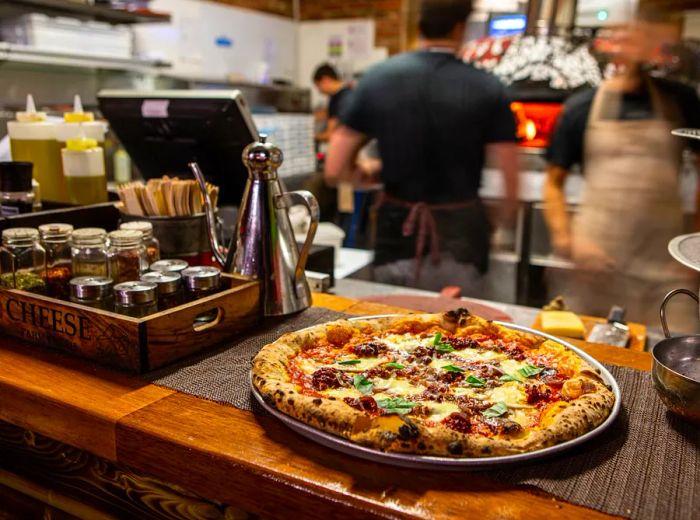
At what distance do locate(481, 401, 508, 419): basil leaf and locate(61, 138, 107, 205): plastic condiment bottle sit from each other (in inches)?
54.1

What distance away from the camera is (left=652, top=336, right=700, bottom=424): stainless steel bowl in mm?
964

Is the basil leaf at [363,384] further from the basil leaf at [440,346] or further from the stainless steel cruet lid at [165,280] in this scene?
the stainless steel cruet lid at [165,280]

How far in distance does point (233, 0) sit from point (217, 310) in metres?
5.36

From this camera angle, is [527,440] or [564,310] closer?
[527,440]

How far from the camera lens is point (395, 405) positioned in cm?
103

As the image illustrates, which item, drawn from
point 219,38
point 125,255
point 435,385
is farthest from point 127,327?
point 219,38

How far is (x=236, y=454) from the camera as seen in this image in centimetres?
92

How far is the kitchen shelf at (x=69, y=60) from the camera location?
358cm

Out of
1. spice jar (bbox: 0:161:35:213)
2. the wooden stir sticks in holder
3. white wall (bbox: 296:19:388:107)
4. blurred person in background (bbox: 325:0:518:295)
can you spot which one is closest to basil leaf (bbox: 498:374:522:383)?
the wooden stir sticks in holder

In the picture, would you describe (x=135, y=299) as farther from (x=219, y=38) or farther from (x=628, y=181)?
(x=219, y=38)

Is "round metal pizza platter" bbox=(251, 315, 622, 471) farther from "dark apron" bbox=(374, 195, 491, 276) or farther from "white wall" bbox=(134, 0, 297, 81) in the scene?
"white wall" bbox=(134, 0, 297, 81)

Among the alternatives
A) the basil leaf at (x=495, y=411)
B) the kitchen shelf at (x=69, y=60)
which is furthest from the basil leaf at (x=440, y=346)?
the kitchen shelf at (x=69, y=60)

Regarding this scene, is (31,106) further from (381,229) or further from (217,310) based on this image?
(381,229)

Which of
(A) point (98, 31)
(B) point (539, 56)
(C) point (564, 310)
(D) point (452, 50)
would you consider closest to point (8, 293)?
(C) point (564, 310)
